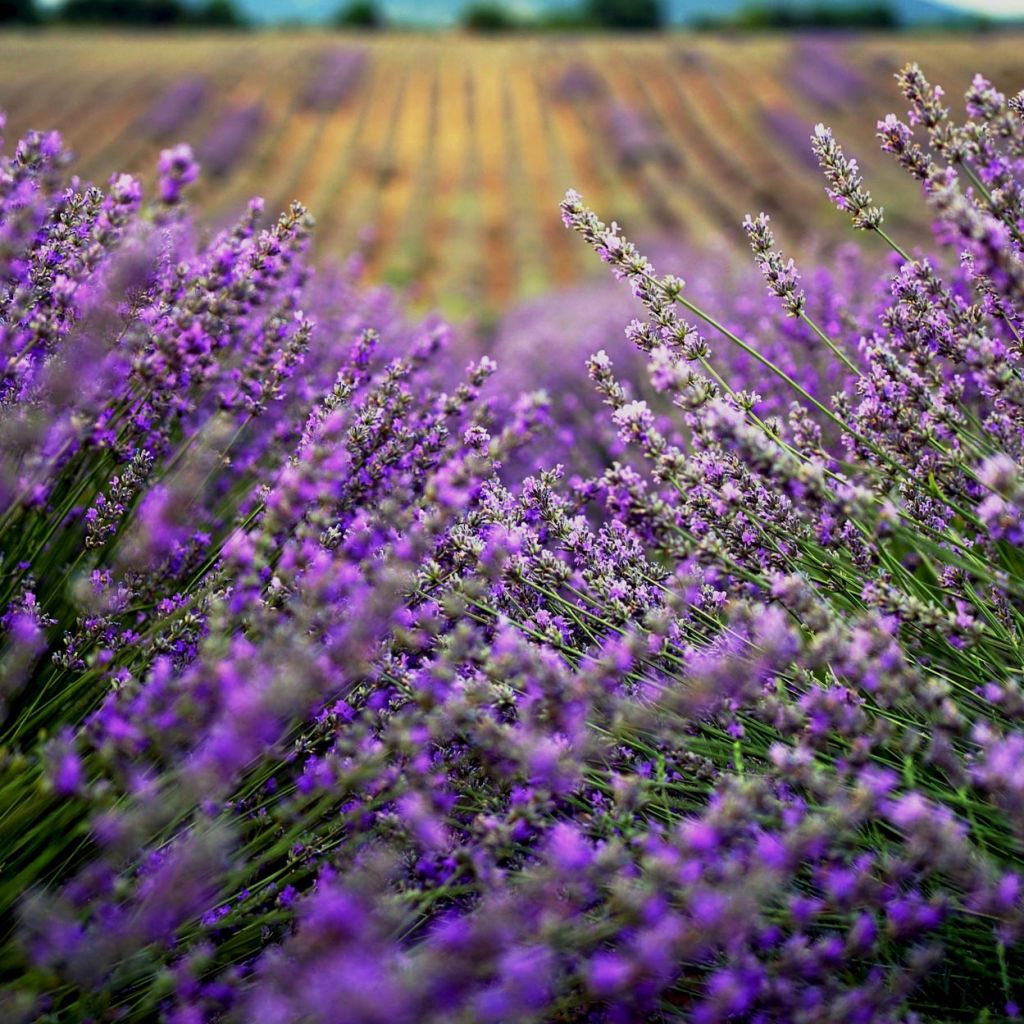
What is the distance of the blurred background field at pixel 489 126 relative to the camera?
17984 mm

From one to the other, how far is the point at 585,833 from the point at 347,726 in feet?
1.19

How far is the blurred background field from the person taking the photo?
1798 cm

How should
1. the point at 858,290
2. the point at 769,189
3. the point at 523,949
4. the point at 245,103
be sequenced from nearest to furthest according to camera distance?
the point at 523,949
the point at 858,290
the point at 769,189
the point at 245,103

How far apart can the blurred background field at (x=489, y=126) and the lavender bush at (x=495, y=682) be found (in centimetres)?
1228

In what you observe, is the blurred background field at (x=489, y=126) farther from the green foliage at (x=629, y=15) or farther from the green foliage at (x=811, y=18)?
the green foliage at (x=629, y=15)

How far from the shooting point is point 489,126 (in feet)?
78.4

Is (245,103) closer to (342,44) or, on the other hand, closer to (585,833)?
(342,44)

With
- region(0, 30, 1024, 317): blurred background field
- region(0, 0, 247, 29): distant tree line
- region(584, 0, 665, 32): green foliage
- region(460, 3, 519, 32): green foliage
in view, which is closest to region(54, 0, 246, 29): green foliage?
region(0, 0, 247, 29): distant tree line

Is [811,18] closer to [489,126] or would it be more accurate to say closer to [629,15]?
[629,15]

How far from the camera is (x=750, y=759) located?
4.62ft

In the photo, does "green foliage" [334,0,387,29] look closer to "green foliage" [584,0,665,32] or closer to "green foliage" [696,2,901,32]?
"green foliage" [584,0,665,32]

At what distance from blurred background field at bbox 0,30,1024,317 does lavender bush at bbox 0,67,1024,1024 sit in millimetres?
12283

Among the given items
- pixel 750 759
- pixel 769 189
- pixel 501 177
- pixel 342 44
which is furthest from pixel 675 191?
pixel 750 759

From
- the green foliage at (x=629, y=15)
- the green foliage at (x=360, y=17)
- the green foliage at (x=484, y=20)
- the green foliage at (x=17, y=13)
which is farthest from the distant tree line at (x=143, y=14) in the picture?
the green foliage at (x=629, y=15)
